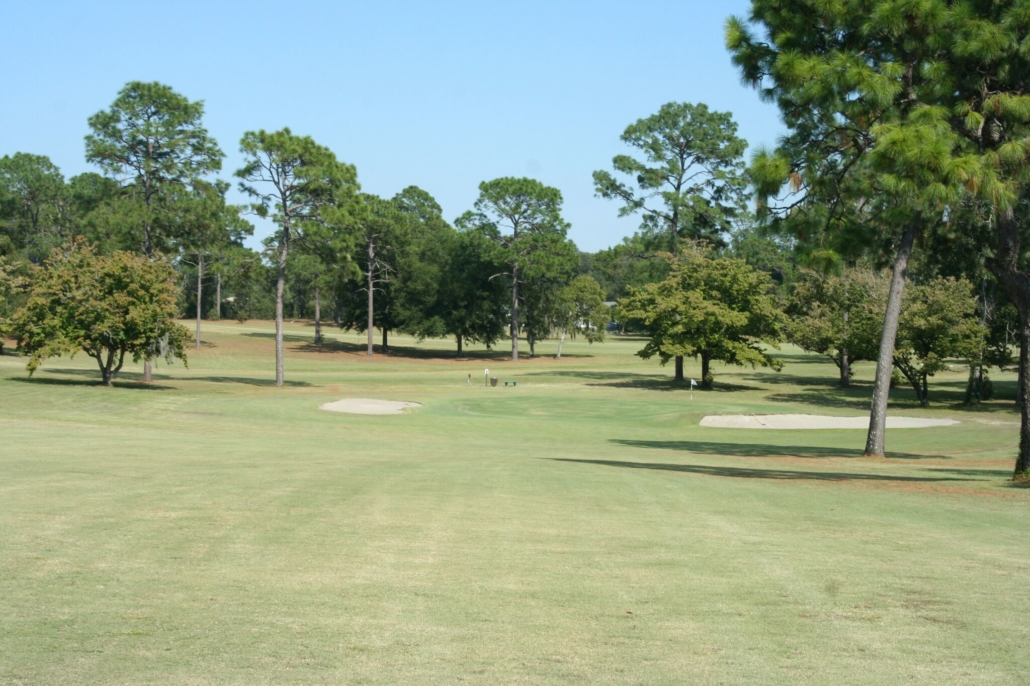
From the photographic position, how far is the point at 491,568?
8742 millimetres

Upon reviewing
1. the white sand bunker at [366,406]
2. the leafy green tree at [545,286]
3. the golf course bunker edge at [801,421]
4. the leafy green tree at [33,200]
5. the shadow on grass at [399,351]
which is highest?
the leafy green tree at [33,200]

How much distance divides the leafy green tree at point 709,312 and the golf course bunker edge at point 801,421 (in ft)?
42.4

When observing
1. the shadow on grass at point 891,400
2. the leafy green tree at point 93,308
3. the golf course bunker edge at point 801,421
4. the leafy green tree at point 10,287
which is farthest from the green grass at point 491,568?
the leafy green tree at point 10,287

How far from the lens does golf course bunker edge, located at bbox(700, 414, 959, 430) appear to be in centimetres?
3750

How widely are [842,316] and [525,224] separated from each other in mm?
34698

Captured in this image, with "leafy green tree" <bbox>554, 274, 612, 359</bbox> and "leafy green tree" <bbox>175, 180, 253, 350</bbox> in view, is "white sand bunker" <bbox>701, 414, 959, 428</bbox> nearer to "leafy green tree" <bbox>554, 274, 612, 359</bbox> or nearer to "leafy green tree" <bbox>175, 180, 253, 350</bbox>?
"leafy green tree" <bbox>175, 180, 253, 350</bbox>

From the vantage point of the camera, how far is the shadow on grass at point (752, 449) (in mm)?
26000

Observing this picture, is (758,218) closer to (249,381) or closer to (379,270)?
(249,381)

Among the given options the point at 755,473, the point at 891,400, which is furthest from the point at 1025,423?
the point at 891,400

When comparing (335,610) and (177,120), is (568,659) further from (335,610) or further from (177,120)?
(177,120)

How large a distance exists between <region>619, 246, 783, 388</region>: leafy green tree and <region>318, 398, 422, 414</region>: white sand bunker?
18083mm

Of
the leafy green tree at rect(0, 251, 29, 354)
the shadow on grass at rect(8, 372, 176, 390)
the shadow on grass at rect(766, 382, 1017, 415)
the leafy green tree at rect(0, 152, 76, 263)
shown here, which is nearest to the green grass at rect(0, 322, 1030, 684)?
the shadow on grass at rect(8, 372, 176, 390)

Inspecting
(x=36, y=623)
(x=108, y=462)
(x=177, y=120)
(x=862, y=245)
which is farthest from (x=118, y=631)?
(x=177, y=120)

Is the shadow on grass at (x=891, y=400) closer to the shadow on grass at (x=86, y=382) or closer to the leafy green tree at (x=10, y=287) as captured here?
the shadow on grass at (x=86, y=382)
